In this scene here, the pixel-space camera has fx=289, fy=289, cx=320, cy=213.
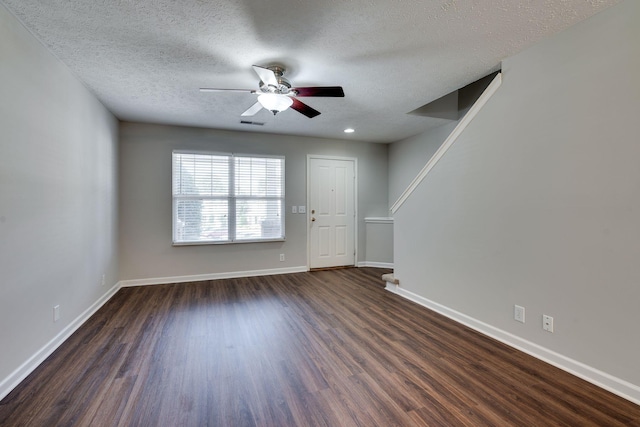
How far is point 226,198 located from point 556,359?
4.37 meters

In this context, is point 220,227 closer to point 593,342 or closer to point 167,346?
point 167,346

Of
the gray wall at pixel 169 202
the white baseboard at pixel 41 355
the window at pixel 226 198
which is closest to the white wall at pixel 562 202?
the gray wall at pixel 169 202

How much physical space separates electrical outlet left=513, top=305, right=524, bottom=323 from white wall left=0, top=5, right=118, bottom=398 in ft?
12.0

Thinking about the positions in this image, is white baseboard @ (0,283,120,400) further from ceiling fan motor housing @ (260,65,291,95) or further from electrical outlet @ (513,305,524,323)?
electrical outlet @ (513,305,524,323)

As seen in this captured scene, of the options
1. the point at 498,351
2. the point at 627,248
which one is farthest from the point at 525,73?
the point at 498,351

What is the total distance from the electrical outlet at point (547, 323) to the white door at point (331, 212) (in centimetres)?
358

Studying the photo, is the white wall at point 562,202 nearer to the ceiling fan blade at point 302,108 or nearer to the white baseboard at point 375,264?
the ceiling fan blade at point 302,108

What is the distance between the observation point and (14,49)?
6.35 ft

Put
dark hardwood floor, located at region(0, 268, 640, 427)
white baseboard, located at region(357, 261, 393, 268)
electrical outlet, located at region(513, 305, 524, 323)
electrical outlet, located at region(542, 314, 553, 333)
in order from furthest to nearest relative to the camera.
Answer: white baseboard, located at region(357, 261, 393, 268)
electrical outlet, located at region(513, 305, 524, 323)
electrical outlet, located at region(542, 314, 553, 333)
dark hardwood floor, located at region(0, 268, 640, 427)

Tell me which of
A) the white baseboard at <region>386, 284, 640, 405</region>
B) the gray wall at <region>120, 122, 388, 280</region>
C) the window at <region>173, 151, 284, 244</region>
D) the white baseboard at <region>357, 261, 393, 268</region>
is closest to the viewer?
the white baseboard at <region>386, 284, 640, 405</region>

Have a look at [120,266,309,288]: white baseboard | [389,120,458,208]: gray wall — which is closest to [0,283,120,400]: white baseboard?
[120,266,309,288]: white baseboard

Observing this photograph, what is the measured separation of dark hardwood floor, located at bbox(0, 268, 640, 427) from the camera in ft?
5.36

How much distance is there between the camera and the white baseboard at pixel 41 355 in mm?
1837

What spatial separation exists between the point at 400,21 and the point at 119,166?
4.14 metres
